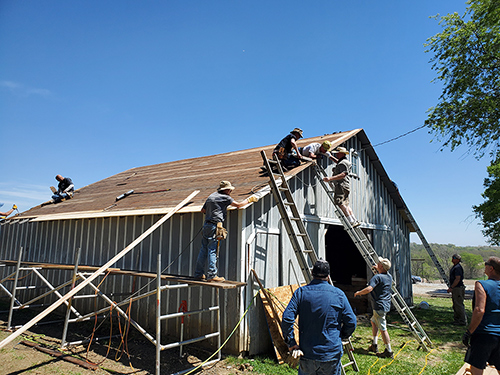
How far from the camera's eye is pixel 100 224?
33.4 feet

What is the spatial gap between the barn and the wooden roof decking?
2.1 inches

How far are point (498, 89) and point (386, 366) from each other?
12.9 meters

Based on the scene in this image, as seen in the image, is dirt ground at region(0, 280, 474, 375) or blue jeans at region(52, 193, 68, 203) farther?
blue jeans at region(52, 193, 68, 203)

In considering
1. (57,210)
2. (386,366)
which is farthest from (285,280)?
(57,210)

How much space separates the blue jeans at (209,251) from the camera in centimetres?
642

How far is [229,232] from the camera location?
729 centimetres

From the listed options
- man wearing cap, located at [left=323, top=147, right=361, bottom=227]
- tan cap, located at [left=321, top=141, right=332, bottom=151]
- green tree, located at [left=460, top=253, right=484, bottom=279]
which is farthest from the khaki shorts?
green tree, located at [left=460, top=253, right=484, bottom=279]

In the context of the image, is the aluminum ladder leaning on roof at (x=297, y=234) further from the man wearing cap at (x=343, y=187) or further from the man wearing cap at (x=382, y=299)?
the man wearing cap at (x=343, y=187)

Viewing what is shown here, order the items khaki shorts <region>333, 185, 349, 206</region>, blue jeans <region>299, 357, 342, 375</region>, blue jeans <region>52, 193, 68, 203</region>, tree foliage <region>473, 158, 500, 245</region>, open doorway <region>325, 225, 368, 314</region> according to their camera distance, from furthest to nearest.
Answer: tree foliage <region>473, 158, 500, 245</region> < blue jeans <region>52, 193, 68, 203</region> < open doorway <region>325, 225, 368, 314</region> < khaki shorts <region>333, 185, 349, 206</region> < blue jeans <region>299, 357, 342, 375</region>

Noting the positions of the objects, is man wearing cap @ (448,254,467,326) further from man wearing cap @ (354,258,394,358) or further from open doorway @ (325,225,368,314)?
man wearing cap @ (354,258,394,358)

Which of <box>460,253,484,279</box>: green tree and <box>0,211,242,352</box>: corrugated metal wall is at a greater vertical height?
<box>0,211,242,352</box>: corrugated metal wall

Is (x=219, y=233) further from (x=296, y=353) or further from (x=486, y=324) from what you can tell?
(x=486, y=324)

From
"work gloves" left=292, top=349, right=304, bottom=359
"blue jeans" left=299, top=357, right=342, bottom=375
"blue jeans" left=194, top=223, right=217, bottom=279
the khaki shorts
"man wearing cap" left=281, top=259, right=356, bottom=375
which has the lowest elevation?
"blue jeans" left=299, top=357, right=342, bottom=375

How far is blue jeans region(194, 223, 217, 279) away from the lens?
6.42 meters
